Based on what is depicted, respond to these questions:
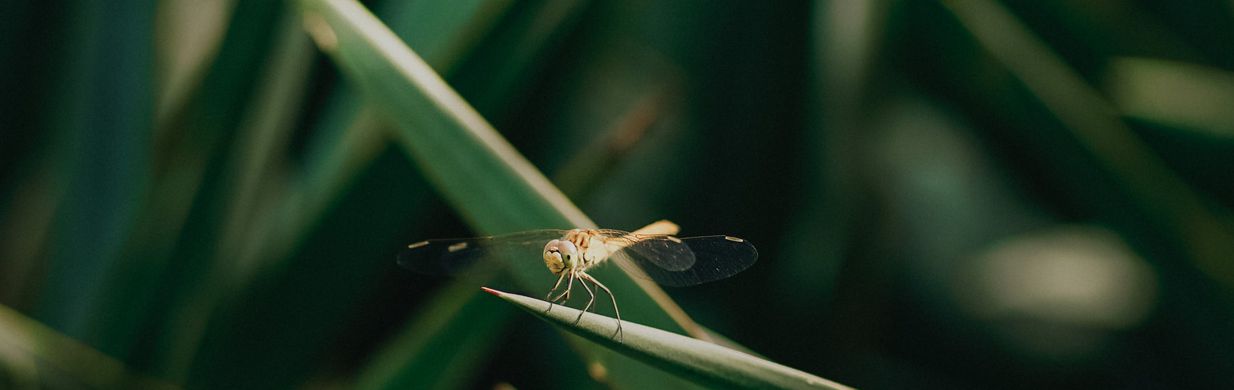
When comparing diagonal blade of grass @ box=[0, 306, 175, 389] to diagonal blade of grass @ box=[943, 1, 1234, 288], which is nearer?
diagonal blade of grass @ box=[0, 306, 175, 389]

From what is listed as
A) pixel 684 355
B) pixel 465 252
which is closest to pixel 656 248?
pixel 465 252

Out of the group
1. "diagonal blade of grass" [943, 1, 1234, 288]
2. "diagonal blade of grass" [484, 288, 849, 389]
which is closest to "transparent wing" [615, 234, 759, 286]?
"diagonal blade of grass" [484, 288, 849, 389]

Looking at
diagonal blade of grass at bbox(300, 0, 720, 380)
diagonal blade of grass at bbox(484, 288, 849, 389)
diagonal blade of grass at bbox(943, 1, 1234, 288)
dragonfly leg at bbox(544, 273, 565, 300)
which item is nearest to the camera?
diagonal blade of grass at bbox(484, 288, 849, 389)

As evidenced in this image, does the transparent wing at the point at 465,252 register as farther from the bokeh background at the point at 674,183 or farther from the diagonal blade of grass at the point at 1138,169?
the diagonal blade of grass at the point at 1138,169

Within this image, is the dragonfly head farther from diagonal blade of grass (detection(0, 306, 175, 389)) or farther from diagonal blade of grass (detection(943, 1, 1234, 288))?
diagonal blade of grass (detection(943, 1, 1234, 288))

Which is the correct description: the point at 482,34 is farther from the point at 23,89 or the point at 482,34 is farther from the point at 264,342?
the point at 23,89

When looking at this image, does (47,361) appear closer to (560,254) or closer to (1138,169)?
(560,254)

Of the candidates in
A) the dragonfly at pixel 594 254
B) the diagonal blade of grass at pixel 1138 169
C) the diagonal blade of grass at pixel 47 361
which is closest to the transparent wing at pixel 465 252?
the dragonfly at pixel 594 254

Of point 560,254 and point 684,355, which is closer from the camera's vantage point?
point 684,355
